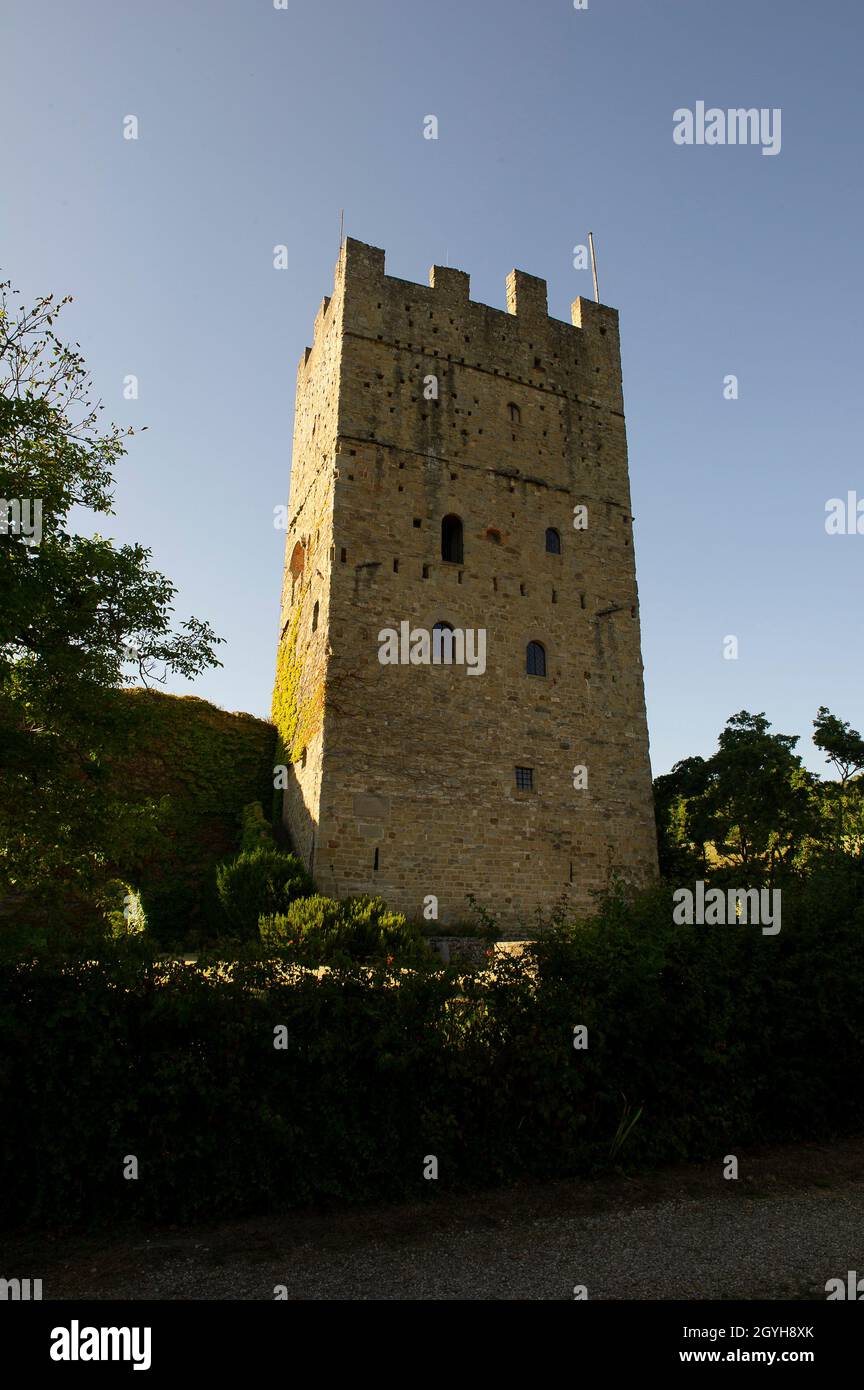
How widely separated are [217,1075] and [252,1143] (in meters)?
0.57

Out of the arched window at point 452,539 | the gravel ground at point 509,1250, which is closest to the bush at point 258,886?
the arched window at point 452,539

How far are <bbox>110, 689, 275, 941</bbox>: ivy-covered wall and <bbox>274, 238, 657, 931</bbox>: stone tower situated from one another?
1305mm

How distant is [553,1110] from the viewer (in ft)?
23.2

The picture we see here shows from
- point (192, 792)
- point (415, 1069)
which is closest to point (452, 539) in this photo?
point (192, 792)

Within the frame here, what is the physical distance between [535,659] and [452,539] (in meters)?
3.65

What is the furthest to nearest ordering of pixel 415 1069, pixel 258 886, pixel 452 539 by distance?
pixel 452 539 < pixel 258 886 < pixel 415 1069

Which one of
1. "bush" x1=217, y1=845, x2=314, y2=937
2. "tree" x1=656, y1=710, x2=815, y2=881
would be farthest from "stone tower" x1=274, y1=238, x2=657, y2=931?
"tree" x1=656, y1=710, x2=815, y2=881

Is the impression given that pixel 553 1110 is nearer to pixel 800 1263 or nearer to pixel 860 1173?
pixel 800 1263

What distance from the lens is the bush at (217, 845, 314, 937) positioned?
615 inches

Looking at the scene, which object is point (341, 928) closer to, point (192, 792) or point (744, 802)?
point (192, 792)

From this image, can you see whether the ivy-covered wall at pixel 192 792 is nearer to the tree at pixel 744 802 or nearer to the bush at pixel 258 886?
the bush at pixel 258 886

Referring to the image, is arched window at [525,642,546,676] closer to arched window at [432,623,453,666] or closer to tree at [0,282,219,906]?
arched window at [432,623,453,666]

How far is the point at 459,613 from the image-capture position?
20.0 m

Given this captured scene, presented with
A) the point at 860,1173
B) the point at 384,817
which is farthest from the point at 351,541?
the point at 860,1173
